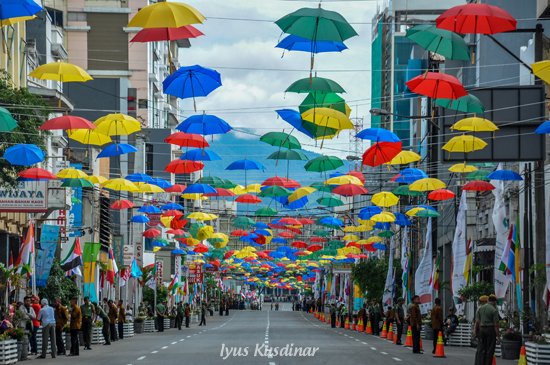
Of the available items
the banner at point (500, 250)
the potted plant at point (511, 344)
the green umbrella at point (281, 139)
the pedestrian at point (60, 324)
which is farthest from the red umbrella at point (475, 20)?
the pedestrian at point (60, 324)

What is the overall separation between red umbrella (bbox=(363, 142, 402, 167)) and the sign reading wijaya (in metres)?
11.9

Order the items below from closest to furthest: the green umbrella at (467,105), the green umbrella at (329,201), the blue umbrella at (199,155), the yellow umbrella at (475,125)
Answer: the green umbrella at (467,105)
the yellow umbrella at (475,125)
the blue umbrella at (199,155)
the green umbrella at (329,201)

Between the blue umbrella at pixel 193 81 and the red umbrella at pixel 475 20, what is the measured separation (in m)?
8.68

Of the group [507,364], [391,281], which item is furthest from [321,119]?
[391,281]

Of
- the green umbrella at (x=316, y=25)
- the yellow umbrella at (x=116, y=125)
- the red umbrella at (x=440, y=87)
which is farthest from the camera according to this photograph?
the yellow umbrella at (x=116, y=125)

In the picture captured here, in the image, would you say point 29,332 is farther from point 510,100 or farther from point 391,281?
point 391,281

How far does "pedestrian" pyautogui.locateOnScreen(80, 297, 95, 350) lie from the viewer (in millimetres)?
38875

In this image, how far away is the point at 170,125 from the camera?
5325 inches

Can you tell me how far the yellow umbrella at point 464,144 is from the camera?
34594 millimetres

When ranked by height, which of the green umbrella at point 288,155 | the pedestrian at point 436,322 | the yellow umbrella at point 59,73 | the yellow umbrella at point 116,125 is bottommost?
the pedestrian at point 436,322

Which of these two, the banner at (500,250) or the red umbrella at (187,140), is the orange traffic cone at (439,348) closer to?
the banner at (500,250)

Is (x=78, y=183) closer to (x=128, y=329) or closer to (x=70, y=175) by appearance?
(x=70, y=175)

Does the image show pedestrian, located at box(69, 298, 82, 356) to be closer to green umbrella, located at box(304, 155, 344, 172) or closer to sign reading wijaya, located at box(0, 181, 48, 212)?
sign reading wijaya, located at box(0, 181, 48, 212)

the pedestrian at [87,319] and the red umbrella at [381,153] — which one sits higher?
the red umbrella at [381,153]
